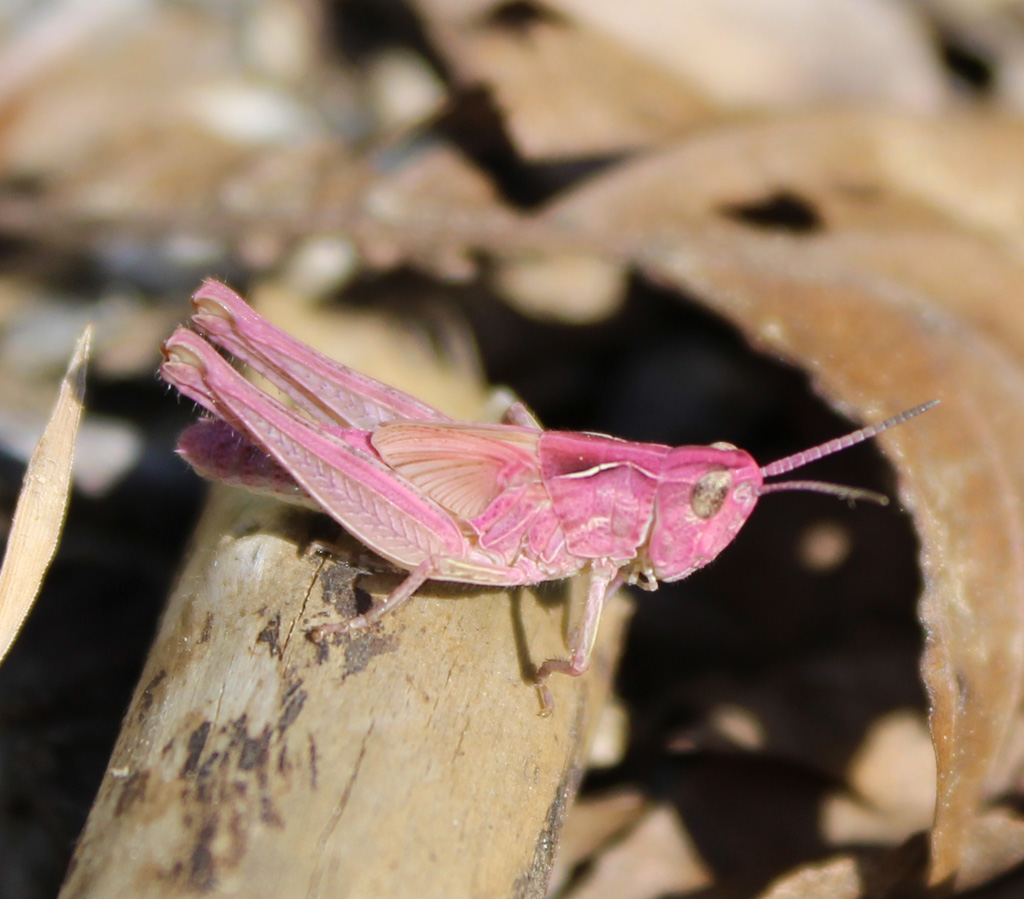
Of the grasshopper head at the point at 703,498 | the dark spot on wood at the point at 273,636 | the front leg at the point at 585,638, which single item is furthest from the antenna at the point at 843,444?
the dark spot on wood at the point at 273,636

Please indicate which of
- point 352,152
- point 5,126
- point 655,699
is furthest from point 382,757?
point 5,126

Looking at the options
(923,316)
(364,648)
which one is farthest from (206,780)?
(923,316)

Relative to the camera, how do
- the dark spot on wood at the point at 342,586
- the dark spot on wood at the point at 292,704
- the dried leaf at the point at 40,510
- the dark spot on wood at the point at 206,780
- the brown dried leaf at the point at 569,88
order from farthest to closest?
the brown dried leaf at the point at 569,88
the dried leaf at the point at 40,510
the dark spot on wood at the point at 342,586
the dark spot on wood at the point at 292,704
the dark spot on wood at the point at 206,780

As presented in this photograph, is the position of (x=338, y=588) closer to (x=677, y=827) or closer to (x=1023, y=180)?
(x=677, y=827)

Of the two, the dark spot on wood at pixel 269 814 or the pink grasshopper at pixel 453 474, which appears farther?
the pink grasshopper at pixel 453 474

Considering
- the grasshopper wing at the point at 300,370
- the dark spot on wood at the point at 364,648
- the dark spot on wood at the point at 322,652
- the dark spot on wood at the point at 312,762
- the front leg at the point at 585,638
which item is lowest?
the front leg at the point at 585,638

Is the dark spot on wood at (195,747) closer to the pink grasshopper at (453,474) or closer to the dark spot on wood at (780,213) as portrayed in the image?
the pink grasshopper at (453,474)

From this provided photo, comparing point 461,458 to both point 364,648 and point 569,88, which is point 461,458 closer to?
point 364,648

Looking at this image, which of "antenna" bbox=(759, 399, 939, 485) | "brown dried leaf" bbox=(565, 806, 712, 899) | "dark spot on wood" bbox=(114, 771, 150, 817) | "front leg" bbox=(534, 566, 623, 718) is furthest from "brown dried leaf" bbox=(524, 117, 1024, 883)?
"dark spot on wood" bbox=(114, 771, 150, 817)
